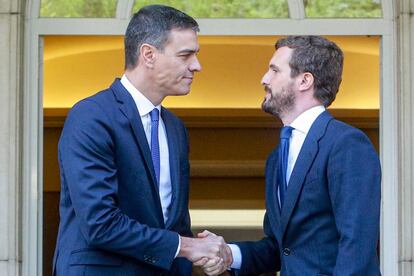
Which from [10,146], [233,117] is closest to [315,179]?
[10,146]

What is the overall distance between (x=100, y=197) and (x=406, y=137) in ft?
9.15

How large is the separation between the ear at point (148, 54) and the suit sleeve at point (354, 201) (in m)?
0.71

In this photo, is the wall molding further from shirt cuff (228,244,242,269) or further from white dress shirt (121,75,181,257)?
white dress shirt (121,75,181,257)

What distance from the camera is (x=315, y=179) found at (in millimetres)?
4965

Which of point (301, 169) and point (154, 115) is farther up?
point (154, 115)

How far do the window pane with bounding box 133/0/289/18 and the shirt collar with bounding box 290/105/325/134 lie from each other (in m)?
2.33

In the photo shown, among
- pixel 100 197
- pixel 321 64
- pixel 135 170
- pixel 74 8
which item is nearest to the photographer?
pixel 100 197

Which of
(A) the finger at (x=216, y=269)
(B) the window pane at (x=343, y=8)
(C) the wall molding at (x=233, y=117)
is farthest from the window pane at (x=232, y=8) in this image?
(C) the wall molding at (x=233, y=117)

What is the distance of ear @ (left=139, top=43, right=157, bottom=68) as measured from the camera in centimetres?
504

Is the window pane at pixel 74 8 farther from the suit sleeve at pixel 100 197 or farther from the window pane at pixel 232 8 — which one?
the suit sleeve at pixel 100 197

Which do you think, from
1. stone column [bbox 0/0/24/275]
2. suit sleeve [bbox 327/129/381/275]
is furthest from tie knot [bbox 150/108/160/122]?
stone column [bbox 0/0/24/275]

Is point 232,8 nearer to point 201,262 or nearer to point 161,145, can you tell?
point 161,145

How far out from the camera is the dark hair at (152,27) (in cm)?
504

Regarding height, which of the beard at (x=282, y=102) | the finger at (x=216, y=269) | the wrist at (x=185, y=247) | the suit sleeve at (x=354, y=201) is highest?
the beard at (x=282, y=102)
